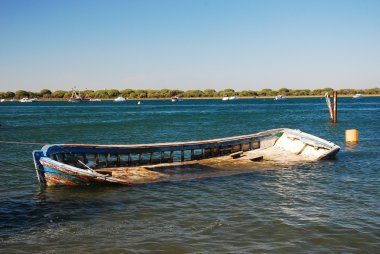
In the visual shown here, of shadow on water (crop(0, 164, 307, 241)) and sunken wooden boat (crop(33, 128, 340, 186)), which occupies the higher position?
sunken wooden boat (crop(33, 128, 340, 186))

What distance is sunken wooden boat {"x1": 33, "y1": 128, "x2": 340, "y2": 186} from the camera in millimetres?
14391

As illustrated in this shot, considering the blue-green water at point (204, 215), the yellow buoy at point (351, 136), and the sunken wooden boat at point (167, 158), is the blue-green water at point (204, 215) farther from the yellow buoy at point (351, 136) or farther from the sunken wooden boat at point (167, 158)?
the yellow buoy at point (351, 136)

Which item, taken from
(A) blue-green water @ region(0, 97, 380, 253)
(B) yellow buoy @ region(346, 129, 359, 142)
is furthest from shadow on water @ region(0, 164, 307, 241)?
(B) yellow buoy @ region(346, 129, 359, 142)

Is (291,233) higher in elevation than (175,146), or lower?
lower

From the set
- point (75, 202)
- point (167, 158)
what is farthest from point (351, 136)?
point (75, 202)

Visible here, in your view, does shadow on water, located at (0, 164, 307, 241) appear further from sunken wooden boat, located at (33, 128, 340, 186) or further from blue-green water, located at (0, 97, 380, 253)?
sunken wooden boat, located at (33, 128, 340, 186)

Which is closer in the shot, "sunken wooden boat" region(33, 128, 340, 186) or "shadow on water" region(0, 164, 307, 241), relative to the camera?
"shadow on water" region(0, 164, 307, 241)

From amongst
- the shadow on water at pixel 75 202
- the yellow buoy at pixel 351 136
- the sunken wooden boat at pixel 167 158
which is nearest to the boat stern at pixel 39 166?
the sunken wooden boat at pixel 167 158

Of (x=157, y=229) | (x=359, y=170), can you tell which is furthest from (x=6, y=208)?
(x=359, y=170)

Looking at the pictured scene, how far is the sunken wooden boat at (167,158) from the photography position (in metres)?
14.4

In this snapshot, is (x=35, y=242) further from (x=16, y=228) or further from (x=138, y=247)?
(x=138, y=247)

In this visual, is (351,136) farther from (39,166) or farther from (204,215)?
(39,166)

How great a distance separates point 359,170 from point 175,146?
918 cm

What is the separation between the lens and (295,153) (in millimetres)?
22141
